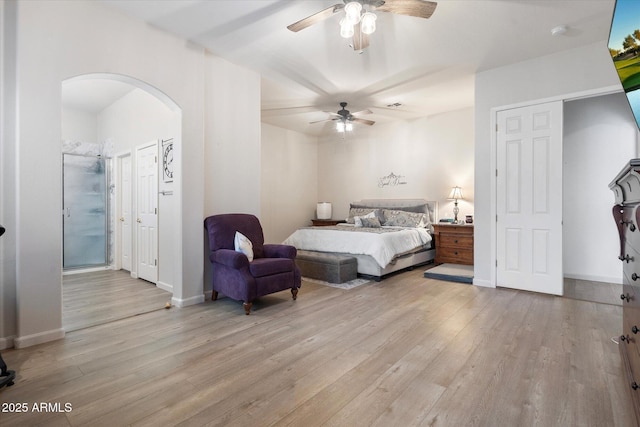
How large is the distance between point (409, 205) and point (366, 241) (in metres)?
2.11

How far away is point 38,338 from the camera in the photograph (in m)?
2.44

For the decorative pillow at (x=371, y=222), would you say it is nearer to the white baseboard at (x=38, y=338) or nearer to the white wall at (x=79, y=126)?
the white baseboard at (x=38, y=338)

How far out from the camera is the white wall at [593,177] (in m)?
4.27

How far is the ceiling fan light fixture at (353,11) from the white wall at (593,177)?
379cm

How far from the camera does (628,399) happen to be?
1.69 metres

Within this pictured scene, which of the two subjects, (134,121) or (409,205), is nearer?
(134,121)

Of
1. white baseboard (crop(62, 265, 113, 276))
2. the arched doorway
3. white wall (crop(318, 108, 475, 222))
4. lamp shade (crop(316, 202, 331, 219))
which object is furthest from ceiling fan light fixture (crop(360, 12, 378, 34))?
white baseboard (crop(62, 265, 113, 276))

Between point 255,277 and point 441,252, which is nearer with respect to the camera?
point 255,277

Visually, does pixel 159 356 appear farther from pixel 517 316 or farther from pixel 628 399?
pixel 517 316

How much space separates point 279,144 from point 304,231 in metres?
2.67

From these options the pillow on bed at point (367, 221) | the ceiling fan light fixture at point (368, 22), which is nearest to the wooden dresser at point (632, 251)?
the ceiling fan light fixture at point (368, 22)

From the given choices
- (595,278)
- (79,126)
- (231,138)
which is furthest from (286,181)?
(595,278)

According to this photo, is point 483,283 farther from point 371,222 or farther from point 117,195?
point 117,195

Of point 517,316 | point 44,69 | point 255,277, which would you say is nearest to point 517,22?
point 517,316
